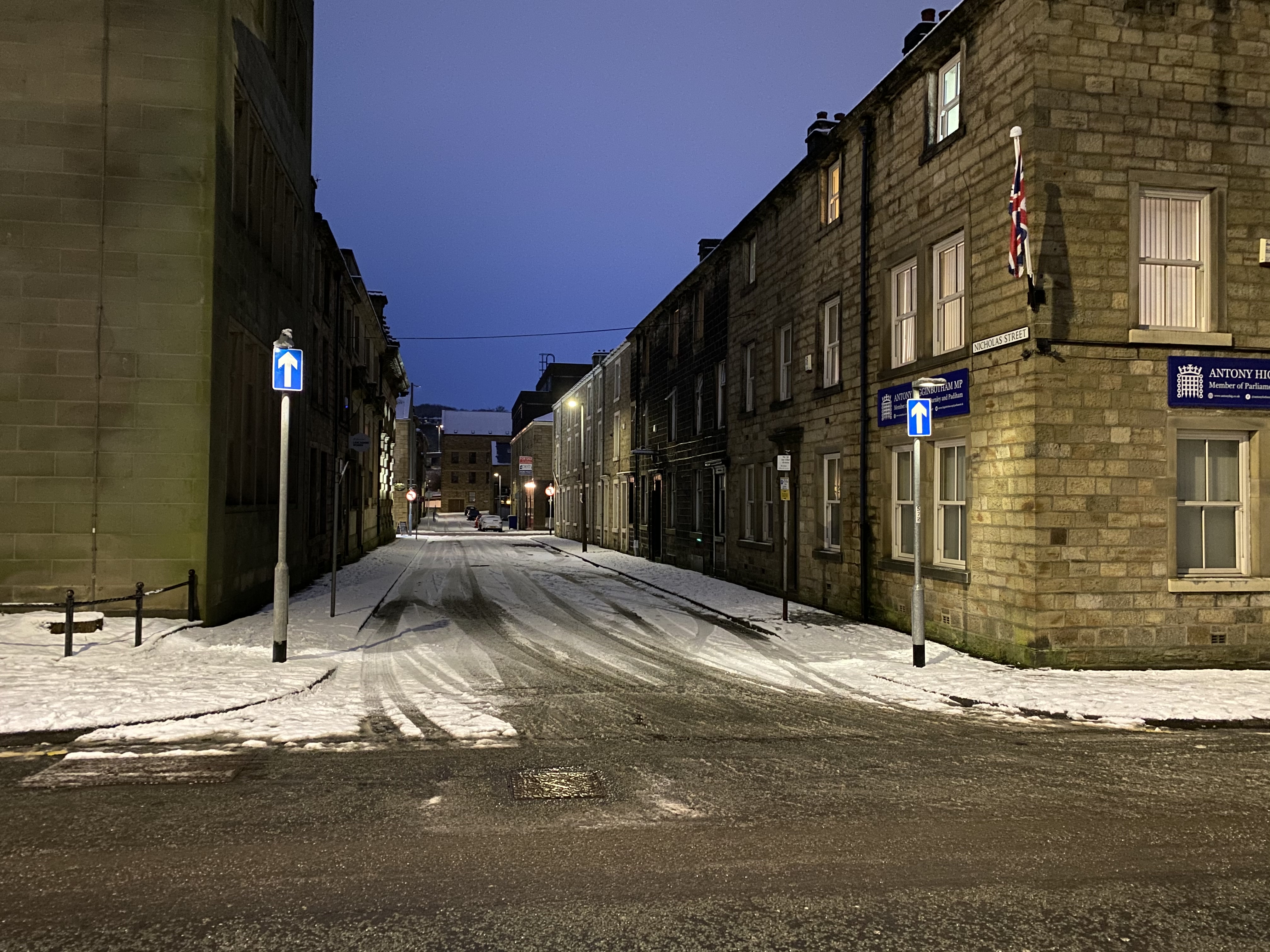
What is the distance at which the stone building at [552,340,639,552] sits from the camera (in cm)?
3959

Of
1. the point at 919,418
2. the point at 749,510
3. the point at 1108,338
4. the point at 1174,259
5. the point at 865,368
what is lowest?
the point at 749,510

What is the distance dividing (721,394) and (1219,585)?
1586cm

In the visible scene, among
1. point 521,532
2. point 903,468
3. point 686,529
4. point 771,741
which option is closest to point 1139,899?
point 771,741

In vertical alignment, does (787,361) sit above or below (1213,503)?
above

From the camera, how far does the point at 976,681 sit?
10672 mm

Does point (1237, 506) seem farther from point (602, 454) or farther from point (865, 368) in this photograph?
point (602, 454)

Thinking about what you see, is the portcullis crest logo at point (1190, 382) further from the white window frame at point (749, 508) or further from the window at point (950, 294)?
the white window frame at point (749, 508)

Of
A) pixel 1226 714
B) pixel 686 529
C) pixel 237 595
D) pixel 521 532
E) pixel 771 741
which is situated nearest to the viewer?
pixel 771 741

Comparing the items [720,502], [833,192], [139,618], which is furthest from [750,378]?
[139,618]

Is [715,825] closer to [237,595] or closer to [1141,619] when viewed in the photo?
[1141,619]

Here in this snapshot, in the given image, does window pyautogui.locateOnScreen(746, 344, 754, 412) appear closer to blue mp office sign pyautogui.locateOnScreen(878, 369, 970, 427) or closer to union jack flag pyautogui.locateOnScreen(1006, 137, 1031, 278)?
blue mp office sign pyautogui.locateOnScreen(878, 369, 970, 427)

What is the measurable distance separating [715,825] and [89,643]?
9463mm

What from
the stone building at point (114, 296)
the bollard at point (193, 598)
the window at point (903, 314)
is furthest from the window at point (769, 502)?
the bollard at point (193, 598)

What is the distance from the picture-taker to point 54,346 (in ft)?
41.4
